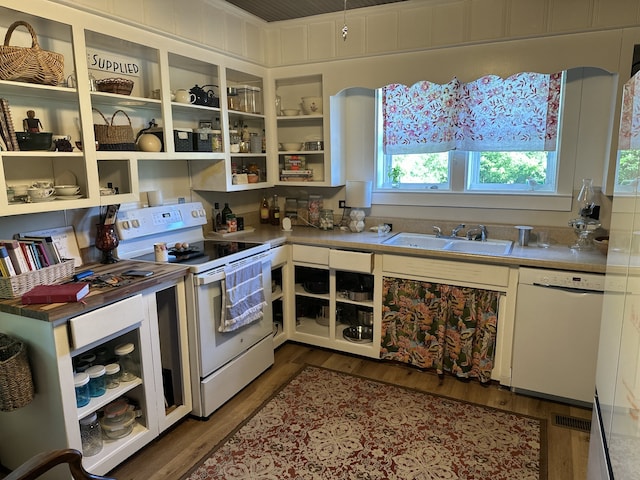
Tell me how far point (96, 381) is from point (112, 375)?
0.34 feet

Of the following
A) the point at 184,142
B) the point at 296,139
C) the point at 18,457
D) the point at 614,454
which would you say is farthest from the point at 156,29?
the point at 614,454

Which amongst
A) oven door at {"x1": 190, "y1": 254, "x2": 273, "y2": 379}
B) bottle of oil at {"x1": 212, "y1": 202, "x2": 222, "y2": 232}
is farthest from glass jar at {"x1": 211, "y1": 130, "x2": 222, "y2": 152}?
oven door at {"x1": 190, "y1": 254, "x2": 273, "y2": 379}

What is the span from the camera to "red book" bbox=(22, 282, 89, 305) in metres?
1.78

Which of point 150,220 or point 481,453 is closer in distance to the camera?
point 481,453

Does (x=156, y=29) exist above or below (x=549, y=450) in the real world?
above

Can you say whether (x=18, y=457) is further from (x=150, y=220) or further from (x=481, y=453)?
(x=481, y=453)

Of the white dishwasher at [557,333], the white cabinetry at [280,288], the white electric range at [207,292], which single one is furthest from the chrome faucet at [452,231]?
the white electric range at [207,292]

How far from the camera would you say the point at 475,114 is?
10.4 feet

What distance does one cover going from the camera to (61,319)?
1.74 metres

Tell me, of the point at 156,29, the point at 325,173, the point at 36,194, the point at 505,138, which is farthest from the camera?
the point at 325,173

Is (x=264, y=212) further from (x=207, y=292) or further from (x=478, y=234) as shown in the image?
(x=478, y=234)

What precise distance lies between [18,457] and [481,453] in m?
2.24

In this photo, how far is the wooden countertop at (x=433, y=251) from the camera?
251cm

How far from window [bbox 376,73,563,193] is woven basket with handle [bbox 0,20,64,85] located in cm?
232
